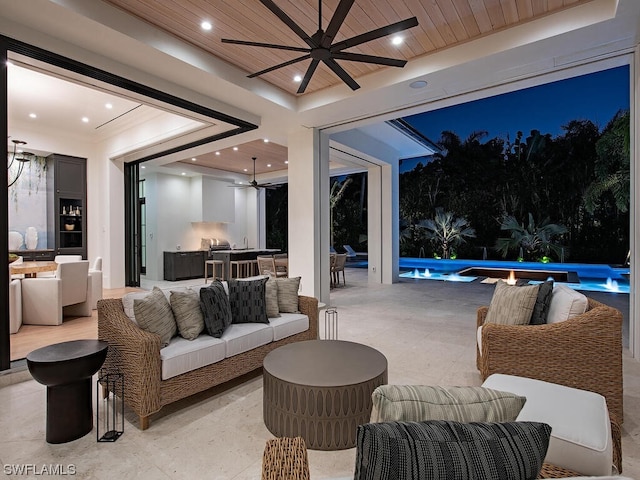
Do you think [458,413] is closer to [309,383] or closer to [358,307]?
[309,383]

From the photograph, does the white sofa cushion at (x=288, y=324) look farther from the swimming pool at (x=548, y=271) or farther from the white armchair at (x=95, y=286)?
the swimming pool at (x=548, y=271)

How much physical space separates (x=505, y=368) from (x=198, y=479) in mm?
2108

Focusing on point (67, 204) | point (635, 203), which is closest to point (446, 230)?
point (635, 203)

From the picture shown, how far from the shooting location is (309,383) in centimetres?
219

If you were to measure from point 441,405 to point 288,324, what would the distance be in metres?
2.65

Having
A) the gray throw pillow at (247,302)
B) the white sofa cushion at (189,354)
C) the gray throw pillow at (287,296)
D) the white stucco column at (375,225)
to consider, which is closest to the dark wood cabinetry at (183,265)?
the white stucco column at (375,225)

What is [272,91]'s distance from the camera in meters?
5.24

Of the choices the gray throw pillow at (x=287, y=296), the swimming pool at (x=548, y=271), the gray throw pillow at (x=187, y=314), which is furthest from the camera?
the swimming pool at (x=548, y=271)

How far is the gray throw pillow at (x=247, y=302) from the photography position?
342 centimetres

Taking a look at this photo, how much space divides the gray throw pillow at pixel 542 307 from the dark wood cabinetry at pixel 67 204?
9028mm

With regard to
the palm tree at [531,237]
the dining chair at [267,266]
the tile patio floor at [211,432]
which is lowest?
the tile patio floor at [211,432]

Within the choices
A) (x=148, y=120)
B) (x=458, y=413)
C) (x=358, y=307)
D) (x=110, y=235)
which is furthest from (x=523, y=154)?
(x=458, y=413)

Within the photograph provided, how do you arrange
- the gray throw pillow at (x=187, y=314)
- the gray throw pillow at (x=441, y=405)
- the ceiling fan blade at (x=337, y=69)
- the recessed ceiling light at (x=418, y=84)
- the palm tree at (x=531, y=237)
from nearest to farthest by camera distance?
the gray throw pillow at (x=441, y=405)
the gray throw pillow at (x=187, y=314)
the ceiling fan blade at (x=337, y=69)
the recessed ceiling light at (x=418, y=84)
the palm tree at (x=531, y=237)

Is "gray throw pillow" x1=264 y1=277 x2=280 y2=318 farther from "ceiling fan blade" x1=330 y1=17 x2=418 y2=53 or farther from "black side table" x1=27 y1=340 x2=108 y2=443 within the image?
"ceiling fan blade" x1=330 y1=17 x2=418 y2=53
